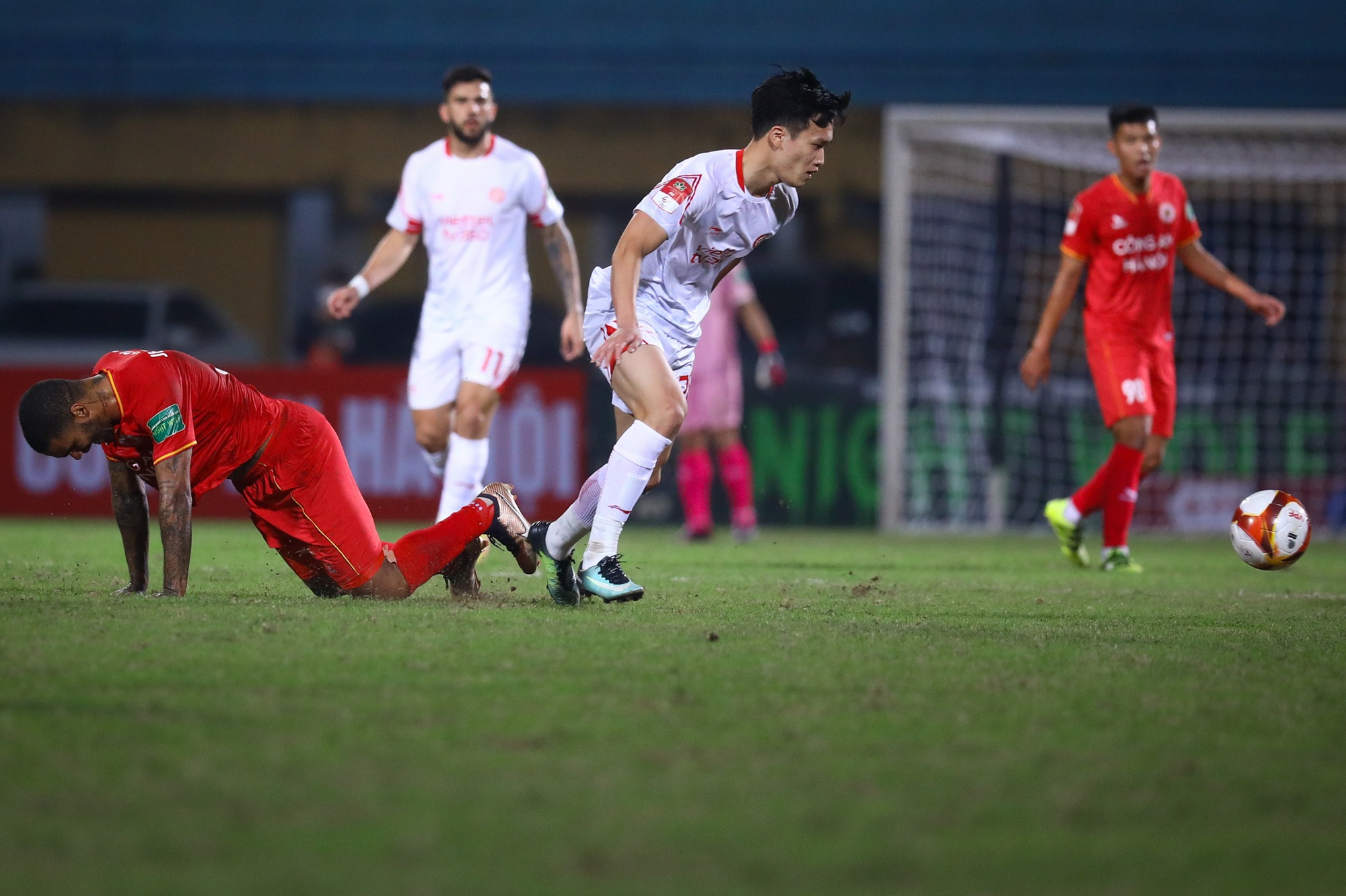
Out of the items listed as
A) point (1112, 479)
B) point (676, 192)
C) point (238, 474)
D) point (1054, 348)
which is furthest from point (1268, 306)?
point (1054, 348)

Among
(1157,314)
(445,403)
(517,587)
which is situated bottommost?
(517,587)

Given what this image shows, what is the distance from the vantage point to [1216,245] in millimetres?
14578

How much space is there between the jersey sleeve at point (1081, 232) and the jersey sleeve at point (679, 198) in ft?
Answer: 10.5

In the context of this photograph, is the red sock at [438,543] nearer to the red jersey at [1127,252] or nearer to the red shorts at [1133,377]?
the red shorts at [1133,377]

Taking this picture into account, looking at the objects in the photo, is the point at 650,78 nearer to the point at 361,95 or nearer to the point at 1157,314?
the point at 361,95

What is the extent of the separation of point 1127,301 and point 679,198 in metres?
3.47

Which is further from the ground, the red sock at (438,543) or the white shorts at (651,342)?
the white shorts at (651,342)

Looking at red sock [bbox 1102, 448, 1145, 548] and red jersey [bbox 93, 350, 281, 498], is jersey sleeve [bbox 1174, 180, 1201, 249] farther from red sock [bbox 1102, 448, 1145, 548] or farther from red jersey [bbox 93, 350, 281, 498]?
red jersey [bbox 93, 350, 281, 498]

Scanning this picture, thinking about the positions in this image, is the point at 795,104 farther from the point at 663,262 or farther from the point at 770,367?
the point at 770,367

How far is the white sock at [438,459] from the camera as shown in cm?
780

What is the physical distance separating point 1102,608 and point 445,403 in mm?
3221

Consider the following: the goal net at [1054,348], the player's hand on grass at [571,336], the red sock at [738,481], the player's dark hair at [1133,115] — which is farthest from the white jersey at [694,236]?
the goal net at [1054,348]

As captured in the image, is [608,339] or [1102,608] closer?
[608,339]

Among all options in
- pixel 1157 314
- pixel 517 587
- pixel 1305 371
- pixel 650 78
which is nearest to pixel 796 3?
pixel 650 78
